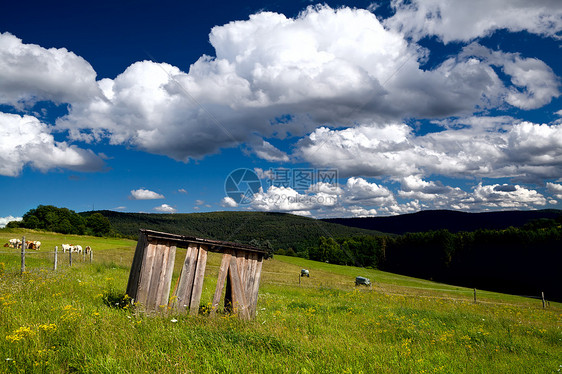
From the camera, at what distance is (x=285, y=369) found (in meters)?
5.28

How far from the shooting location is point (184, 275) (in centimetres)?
870

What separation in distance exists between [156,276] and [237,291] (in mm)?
2165

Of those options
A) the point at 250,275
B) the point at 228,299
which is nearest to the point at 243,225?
the point at 228,299

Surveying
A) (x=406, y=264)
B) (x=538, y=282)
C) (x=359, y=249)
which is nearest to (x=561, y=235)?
(x=538, y=282)

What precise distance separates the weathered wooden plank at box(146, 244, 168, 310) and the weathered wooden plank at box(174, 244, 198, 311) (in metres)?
0.52

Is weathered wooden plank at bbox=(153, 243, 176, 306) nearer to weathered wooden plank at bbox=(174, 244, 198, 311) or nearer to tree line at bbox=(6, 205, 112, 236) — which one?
weathered wooden plank at bbox=(174, 244, 198, 311)

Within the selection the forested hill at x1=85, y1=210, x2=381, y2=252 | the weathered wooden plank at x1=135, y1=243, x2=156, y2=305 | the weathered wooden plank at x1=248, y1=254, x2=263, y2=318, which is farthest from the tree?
the weathered wooden plank at x1=135, y1=243, x2=156, y2=305

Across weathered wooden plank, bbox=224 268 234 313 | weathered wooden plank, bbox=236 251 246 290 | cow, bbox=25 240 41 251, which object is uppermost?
weathered wooden plank, bbox=236 251 246 290

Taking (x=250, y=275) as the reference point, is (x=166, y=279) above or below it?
below

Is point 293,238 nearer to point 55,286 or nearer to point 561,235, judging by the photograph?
point 561,235

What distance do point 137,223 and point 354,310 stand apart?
534ft

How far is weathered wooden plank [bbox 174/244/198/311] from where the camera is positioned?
8.55 m

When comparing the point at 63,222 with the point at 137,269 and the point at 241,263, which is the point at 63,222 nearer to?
the point at 137,269

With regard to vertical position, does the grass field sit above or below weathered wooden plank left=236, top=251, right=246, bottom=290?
below
